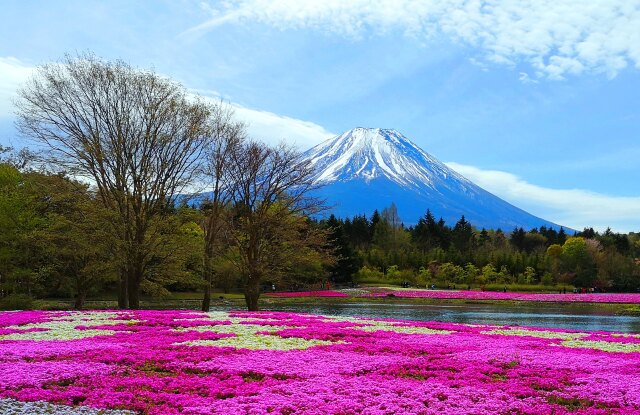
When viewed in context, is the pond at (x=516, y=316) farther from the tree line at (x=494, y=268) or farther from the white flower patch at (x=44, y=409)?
the tree line at (x=494, y=268)

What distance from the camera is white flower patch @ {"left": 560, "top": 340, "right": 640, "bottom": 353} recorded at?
17.3 metres

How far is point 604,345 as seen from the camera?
18.4 meters

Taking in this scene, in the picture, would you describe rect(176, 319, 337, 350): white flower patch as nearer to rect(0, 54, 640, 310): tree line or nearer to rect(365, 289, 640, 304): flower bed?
rect(0, 54, 640, 310): tree line

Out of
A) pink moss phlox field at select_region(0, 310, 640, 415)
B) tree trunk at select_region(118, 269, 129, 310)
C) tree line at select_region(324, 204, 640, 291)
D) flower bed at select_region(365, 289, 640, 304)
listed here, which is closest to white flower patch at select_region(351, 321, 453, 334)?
pink moss phlox field at select_region(0, 310, 640, 415)

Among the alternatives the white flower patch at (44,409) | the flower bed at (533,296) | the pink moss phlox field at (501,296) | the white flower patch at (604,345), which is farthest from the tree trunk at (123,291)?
the flower bed at (533,296)

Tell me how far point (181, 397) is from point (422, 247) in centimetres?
12586

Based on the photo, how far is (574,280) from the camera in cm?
9075

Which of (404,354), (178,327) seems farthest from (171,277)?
(404,354)

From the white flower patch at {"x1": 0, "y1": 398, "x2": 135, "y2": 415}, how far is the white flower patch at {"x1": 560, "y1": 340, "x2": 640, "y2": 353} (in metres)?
14.7

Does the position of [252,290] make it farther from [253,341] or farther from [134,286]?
[253,341]

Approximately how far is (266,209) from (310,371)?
923 inches

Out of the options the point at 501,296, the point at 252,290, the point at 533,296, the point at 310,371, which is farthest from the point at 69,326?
the point at 533,296

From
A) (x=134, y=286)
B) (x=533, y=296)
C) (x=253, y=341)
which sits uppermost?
(x=134, y=286)

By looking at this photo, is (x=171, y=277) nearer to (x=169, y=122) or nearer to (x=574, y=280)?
(x=169, y=122)
